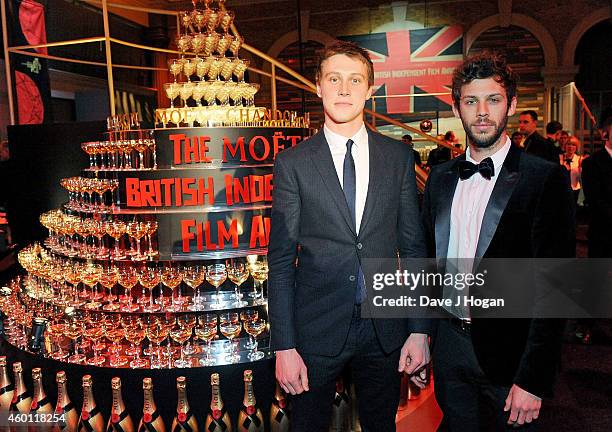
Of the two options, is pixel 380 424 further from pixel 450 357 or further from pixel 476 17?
pixel 476 17

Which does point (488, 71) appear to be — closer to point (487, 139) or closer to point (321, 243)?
point (487, 139)

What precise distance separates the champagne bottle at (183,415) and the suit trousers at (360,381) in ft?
3.08

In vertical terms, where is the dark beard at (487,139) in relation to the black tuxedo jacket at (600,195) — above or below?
above

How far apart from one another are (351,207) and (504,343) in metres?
0.62

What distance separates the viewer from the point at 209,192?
10.6ft

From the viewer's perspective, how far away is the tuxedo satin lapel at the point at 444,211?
1840mm

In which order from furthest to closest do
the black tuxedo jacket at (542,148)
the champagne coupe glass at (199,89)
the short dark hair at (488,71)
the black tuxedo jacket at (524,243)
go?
the black tuxedo jacket at (542,148) → the champagne coupe glass at (199,89) → the short dark hair at (488,71) → the black tuxedo jacket at (524,243)

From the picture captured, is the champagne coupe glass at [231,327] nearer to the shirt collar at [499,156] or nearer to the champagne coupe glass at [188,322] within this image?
the champagne coupe glass at [188,322]

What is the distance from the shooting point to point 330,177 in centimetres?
181

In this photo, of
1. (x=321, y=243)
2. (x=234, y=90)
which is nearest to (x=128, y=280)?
(x=234, y=90)

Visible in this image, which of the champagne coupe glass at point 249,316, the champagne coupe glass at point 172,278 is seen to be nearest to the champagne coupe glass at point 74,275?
the champagne coupe glass at point 172,278

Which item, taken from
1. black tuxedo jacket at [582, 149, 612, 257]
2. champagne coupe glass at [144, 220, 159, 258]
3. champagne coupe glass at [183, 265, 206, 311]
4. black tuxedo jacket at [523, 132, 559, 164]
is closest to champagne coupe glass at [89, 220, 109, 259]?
champagne coupe glass at [144, 220, 159, 258]

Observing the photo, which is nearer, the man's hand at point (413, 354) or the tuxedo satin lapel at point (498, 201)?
the tuxedo satin lapel at point (498, 201)

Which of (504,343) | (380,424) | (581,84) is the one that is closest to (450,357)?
(504,343)
